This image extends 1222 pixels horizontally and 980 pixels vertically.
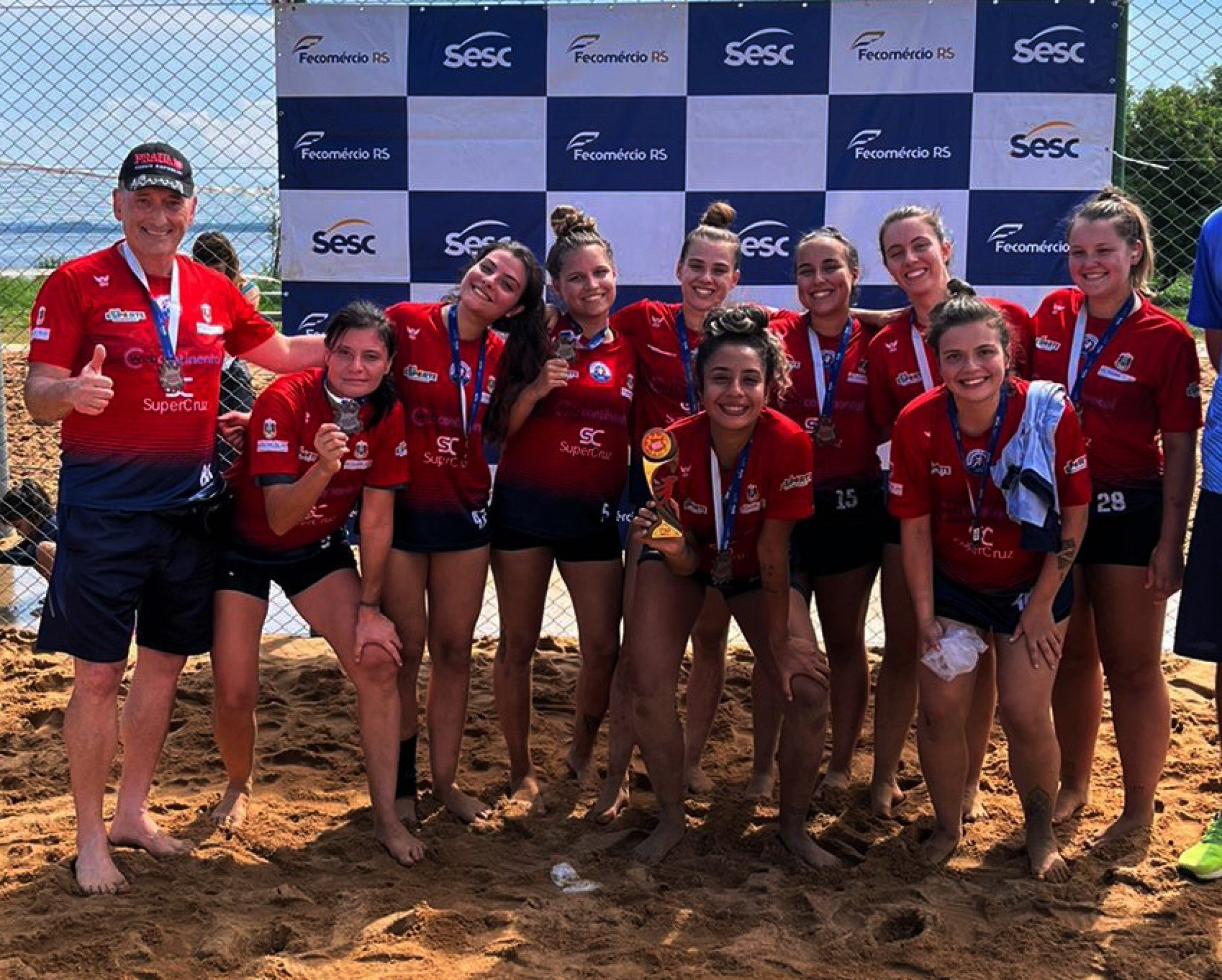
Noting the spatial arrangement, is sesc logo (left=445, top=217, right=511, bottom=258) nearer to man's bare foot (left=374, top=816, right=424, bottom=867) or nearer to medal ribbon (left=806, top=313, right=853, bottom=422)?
medal ribbon (left=806, top=313, right=853, bottom=422)

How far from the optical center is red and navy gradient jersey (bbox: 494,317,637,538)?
4449mm

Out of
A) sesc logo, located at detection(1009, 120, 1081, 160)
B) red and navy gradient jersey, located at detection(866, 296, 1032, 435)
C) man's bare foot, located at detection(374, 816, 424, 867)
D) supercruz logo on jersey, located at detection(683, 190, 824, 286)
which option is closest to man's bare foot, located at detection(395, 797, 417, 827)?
man's bare foot, located at detection(374, 816, 424, 867)

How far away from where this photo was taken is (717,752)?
5.23 metres

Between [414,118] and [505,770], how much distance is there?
3.03m

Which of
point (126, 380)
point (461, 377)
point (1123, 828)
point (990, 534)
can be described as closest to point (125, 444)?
point (126, 380)

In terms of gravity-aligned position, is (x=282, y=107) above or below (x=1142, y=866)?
above

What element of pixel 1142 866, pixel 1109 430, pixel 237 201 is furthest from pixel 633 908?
pixel 237 201

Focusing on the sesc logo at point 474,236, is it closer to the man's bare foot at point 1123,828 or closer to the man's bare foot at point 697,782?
the man's bare foot at point 697,782

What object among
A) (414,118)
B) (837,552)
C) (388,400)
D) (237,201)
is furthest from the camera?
(237,201)

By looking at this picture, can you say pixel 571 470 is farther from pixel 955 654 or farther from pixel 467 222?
pixel 467 222

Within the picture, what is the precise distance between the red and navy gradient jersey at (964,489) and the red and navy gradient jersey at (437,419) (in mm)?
1356

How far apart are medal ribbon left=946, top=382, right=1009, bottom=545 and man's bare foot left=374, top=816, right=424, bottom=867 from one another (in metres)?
2.02

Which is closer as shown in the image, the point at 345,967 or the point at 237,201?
the point at 345,967

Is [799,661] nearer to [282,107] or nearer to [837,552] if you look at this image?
[837,552]
